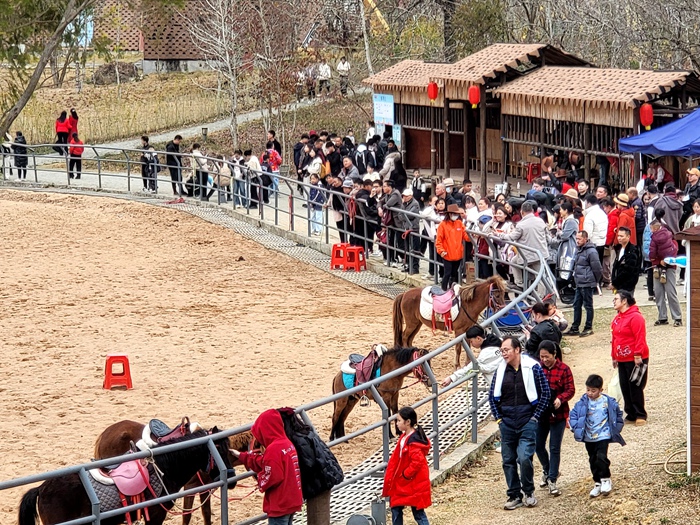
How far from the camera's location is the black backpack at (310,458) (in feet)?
27.5

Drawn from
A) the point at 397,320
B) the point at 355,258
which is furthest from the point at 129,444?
the point at 355,258

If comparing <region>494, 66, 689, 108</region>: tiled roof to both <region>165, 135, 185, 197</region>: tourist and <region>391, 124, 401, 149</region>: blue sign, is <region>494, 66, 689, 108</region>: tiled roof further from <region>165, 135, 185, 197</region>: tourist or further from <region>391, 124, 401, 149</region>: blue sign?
<region>165, 135, 185, 197</region>: tourist

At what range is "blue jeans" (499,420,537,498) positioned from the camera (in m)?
9.52

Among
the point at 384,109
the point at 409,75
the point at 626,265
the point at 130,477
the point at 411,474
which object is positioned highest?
the point at 409,75

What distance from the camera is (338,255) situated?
22.4 m

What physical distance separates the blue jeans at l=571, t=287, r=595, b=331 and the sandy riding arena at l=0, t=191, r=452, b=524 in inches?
74.9

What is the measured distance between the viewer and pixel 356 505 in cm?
1005

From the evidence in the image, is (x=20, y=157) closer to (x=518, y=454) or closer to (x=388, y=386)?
(x=388, y=386)

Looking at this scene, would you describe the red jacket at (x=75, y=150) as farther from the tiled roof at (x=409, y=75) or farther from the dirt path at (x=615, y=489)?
the dirt path at (x=615, y=489)

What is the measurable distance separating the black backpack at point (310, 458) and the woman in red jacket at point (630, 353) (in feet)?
12.9

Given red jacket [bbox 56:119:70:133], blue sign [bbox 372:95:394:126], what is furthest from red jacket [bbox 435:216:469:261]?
red jacket [bbox 56:119:70:133]

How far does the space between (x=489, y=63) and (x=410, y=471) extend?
18544mm

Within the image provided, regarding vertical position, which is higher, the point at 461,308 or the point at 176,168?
the point at 176,168

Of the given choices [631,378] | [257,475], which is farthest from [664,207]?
[257,475]
